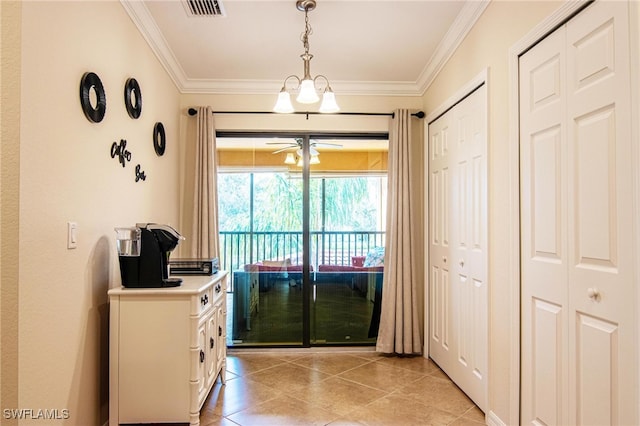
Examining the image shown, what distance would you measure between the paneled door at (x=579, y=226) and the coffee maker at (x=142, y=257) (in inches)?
80.7

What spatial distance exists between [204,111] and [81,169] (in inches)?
77.1

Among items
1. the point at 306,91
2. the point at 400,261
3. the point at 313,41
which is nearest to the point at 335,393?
the point at 400,261

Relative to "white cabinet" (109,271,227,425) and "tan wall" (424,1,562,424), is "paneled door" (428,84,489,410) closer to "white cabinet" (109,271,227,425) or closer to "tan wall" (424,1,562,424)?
"tan wall" (424,1,562,424)

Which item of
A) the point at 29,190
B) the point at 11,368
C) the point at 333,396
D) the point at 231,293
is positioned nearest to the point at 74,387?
the point at 11,368

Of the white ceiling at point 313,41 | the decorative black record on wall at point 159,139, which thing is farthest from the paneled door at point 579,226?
the decorative black record on wall at point 159,139

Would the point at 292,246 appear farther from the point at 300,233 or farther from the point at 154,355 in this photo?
the point at 154,355

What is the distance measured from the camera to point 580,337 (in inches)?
66.2

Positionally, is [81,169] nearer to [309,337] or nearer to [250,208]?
[250,208]

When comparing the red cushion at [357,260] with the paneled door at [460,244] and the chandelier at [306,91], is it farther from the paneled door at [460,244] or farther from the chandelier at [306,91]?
the chandelier at [306,91]

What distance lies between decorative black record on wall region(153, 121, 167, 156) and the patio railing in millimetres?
1117

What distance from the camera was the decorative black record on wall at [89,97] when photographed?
1.93 meters

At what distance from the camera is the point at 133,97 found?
2.56 metres

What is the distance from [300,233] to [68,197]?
2.41 metres

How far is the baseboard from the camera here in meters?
2.31
